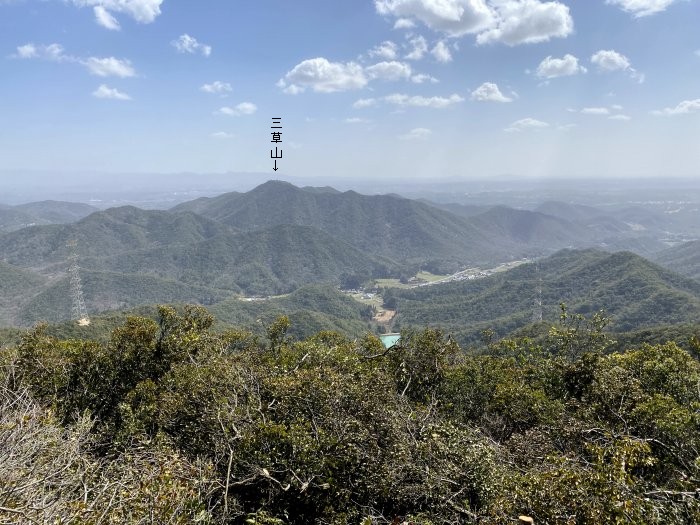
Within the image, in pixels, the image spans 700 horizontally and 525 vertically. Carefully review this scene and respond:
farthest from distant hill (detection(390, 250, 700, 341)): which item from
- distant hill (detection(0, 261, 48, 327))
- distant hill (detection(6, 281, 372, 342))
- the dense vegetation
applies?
distant hill (detection(0, 261, 48, 327))

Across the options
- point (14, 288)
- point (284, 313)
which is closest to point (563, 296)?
point (284, 313)

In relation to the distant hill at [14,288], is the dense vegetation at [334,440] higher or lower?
higher

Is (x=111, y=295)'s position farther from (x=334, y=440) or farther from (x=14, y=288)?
(x=334, y=440)

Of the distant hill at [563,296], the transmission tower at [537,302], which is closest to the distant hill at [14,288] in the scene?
the distant hill at [563,296]

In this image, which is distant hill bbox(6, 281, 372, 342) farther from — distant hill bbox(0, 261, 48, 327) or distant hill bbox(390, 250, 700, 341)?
distant hill bbox(390, 250, 700, 341)

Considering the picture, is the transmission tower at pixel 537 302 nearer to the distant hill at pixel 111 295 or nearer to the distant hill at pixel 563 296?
the distant hill at pixel 563 296

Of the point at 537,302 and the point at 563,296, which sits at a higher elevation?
the point at 537,302
